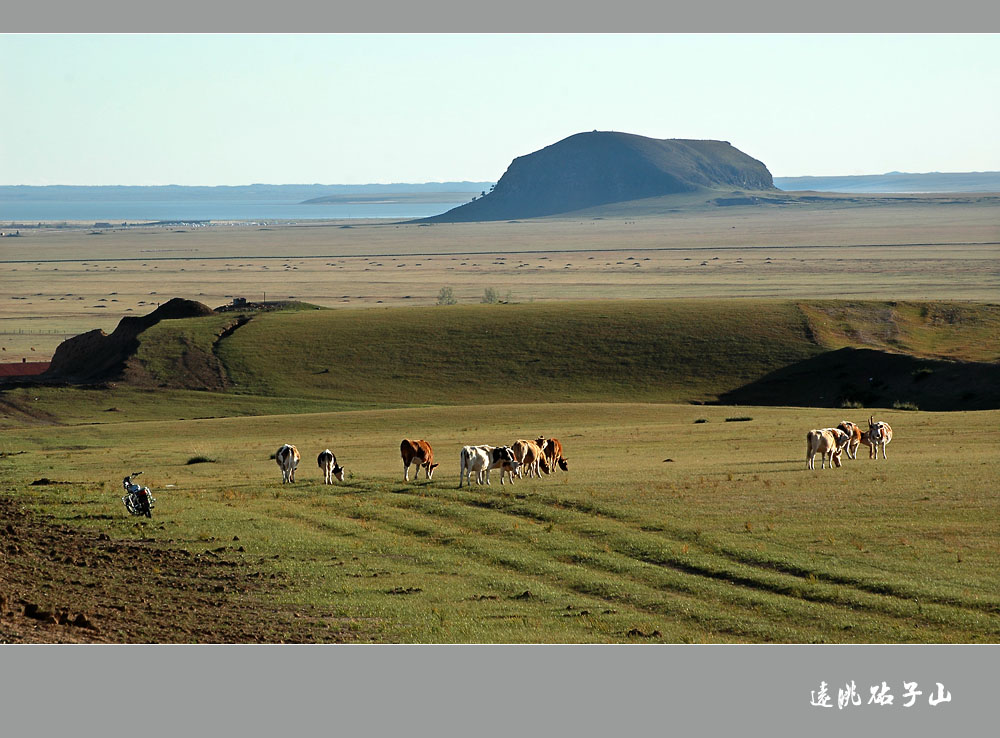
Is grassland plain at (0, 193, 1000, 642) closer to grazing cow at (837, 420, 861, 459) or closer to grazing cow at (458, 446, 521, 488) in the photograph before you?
grazing cow at (458, 446, 521, 488)

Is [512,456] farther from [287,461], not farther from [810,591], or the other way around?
[810,591]

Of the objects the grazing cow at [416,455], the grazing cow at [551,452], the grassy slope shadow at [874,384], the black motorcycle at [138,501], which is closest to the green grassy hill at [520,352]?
the grassy slope shadow at [874,384]

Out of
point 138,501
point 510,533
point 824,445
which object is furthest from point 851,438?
point 138,501

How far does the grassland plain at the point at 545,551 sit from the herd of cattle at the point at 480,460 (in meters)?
0.73

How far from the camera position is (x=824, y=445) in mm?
34844

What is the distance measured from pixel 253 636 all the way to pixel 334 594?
126 inches

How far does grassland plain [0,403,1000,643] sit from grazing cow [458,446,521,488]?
2.93ft

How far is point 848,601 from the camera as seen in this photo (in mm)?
20125

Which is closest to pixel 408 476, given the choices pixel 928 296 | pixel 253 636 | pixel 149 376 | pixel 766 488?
pixel 766 488

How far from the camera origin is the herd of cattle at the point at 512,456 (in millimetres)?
32906

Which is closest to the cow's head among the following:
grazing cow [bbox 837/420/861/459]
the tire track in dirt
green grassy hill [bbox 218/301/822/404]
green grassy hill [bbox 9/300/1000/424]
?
the tire track in dirt

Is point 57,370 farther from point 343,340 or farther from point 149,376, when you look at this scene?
point 343,340

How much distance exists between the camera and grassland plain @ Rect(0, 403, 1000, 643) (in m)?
19.2

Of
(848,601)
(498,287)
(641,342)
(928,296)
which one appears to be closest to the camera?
(848,601)
